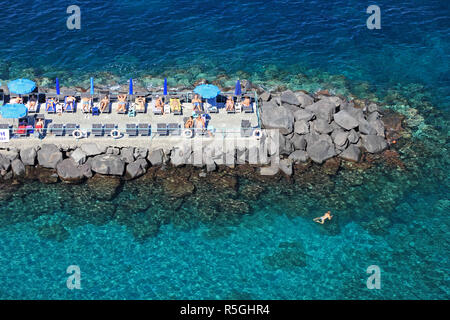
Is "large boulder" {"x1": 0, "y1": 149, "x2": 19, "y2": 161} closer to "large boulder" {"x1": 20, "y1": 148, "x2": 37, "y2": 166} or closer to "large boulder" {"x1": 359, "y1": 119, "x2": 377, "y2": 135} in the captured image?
"large boulder" {"x1": 20, "y1": 148, "x2": 37, "y2": 166}

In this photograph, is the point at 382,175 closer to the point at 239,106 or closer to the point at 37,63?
the point at 239,106

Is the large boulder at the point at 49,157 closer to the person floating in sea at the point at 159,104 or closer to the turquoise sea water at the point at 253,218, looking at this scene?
the turquoise sea water at the point at 253,218

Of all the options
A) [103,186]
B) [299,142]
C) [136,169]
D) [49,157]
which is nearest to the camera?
[103,186]

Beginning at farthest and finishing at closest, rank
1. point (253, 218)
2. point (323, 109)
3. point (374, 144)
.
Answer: point (323, 109), point (374, 144), point (253, 218)

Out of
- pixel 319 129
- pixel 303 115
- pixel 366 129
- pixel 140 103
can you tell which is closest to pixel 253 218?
pixel 319 129

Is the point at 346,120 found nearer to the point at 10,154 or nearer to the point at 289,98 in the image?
the point at 289,98

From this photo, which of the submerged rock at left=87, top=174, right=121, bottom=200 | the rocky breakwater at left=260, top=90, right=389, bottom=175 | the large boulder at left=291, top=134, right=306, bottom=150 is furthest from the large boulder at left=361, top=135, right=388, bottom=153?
the submerged rock at left=87, top=174, right=121, bottom=200
